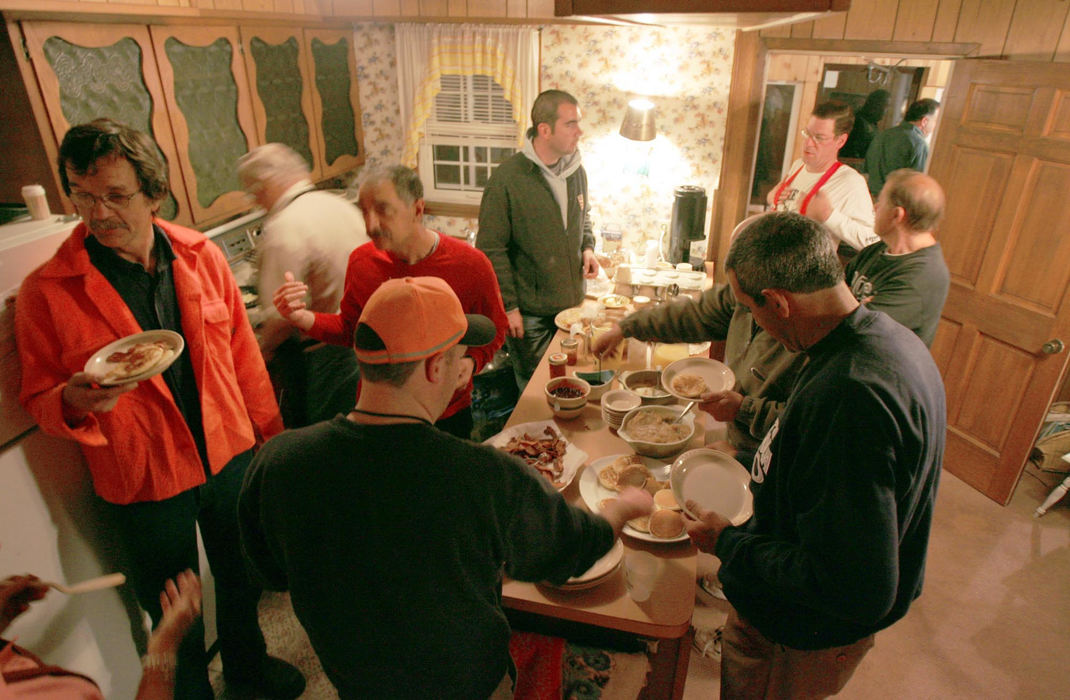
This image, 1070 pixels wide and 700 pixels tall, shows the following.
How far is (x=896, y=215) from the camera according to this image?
2.32 metres

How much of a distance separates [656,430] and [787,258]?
2.96ft

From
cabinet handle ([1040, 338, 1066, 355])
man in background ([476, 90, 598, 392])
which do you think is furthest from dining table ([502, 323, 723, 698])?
cabinet handle ([1040, 338, 1066, 355])

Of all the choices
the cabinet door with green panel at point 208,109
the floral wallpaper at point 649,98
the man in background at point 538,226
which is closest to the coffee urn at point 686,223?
the floral wallpaper at point 649,98

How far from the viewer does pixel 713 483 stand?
1.82 m

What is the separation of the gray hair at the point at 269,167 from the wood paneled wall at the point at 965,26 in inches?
118

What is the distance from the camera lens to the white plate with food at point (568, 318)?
9.65 ft

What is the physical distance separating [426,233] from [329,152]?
2430 millimetres

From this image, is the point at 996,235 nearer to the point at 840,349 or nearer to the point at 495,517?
the point at 840,349

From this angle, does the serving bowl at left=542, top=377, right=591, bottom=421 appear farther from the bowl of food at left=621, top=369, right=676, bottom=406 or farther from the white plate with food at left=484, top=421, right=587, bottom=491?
the bowl of food at left=621, top=369, right=676, bottom=406

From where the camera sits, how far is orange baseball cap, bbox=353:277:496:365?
1.10 metres

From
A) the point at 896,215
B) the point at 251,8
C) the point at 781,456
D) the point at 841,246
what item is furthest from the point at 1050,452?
the point at 251,8

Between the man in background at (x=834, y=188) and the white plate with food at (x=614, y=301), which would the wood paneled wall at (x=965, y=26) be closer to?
the man in background at (x=834, y=188)

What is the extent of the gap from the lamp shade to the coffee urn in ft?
1.35

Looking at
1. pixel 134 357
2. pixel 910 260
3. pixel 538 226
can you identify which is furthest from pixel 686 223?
pixel 134 357
